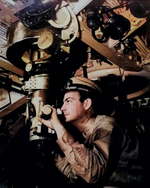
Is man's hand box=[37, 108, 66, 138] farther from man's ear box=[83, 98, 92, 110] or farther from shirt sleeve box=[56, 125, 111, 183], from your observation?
man's ear box=[83, 98, 92, 110]

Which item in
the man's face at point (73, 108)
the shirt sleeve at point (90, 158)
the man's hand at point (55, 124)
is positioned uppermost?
the man's face at point (73, 108)

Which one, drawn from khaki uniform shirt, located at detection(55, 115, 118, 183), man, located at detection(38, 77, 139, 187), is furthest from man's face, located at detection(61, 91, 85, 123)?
khaki uniform shirt, located at detection(55, 115, 118, 183)

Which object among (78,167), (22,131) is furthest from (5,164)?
(78,167)

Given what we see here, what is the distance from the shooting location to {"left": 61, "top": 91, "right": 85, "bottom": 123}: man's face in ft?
11.0

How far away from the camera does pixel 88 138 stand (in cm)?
312

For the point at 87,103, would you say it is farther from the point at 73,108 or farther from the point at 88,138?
the point at 88,138

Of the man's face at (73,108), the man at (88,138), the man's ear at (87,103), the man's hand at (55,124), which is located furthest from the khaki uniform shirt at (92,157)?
the man's ear at (87,103)

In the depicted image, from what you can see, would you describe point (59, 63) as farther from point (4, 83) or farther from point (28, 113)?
point (4, 83)

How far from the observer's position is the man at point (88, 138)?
2.31 meters

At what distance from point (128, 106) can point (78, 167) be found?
7.82ft

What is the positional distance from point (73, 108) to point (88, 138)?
702 mm

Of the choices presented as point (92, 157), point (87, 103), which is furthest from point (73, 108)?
point (92, 157)

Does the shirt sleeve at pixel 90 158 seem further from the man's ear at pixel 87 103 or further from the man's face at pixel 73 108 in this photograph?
the man's ear at pixel 87 103

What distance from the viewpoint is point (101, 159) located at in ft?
7.57
